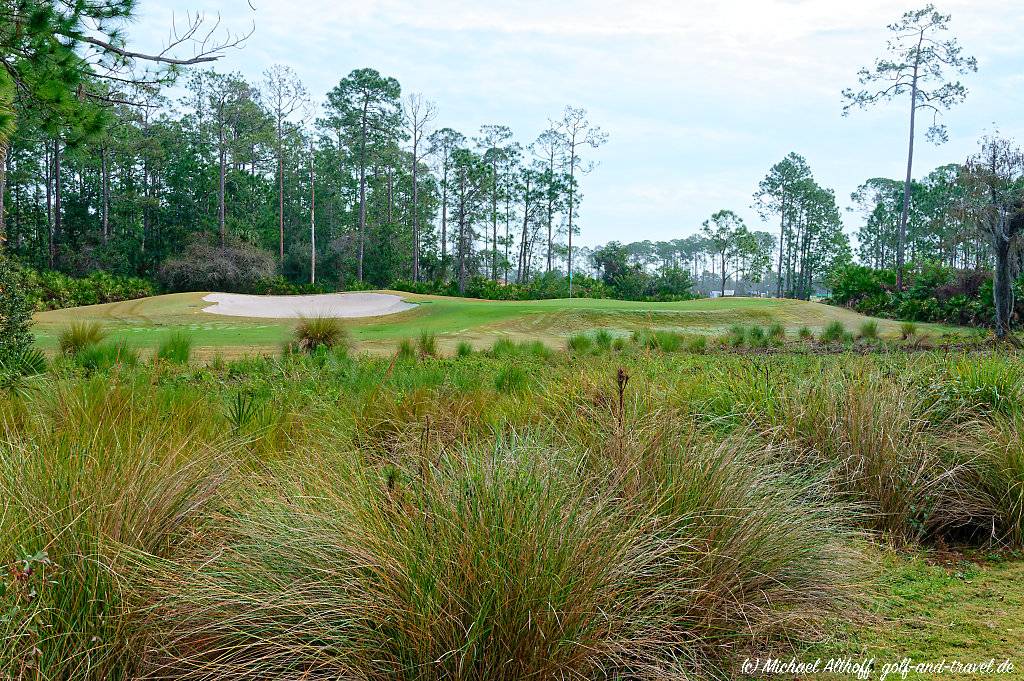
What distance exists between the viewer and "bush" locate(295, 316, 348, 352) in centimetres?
1167

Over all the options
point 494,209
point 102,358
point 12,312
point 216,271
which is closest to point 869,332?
point 102,358

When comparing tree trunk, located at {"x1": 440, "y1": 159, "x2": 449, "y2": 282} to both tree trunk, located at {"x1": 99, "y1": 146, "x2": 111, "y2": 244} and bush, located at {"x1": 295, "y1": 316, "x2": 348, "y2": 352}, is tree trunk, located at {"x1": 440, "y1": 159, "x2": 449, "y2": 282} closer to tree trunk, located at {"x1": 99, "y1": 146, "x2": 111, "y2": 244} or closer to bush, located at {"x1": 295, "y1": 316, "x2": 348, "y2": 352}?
tree trunk, located at {"x1": 99, "y1": 146, "x2": 111, "y2": 244}

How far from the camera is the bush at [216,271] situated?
30.4 m

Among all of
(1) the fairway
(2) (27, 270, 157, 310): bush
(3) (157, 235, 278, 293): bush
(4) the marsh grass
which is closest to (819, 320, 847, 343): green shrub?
(4) the marsh grass

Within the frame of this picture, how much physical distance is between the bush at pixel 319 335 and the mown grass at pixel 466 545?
24.8 feet

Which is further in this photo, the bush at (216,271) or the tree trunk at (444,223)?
the tree trunk at (444,223)

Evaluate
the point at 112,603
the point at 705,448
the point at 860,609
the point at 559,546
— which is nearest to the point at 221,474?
the point at 112,603

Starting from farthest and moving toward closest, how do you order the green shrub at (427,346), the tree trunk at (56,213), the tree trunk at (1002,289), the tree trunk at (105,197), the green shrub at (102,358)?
the tree trunk at (105,197) < the tree trunk at (56,213) < the tree trunk at (1002,289) < the green shrub at (427,346) < the green shrub at (102,358)

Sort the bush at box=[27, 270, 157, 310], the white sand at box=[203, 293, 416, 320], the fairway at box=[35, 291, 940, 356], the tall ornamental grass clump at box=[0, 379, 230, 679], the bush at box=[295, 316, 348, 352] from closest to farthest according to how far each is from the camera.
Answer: the tall ornamental grass clump at box=[0, 379, 230, 679], the bush at box=[295, 316, 348, 352], the fairway at box=[35, 291, 940, 356], the white sand at box=[203, 293, 416, 320], the bush at box=[27, 270, 157, 310]

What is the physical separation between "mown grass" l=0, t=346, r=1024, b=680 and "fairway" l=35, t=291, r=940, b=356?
32.0 feet

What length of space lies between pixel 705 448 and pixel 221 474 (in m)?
1.98

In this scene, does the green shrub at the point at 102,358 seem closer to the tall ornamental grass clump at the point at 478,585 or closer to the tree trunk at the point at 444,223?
the tall ornamental grass clump at the point at 478,585

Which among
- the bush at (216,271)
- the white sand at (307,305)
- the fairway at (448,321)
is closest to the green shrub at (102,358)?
the fairway at (448,321)

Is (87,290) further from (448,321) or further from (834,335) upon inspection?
(834,335)
